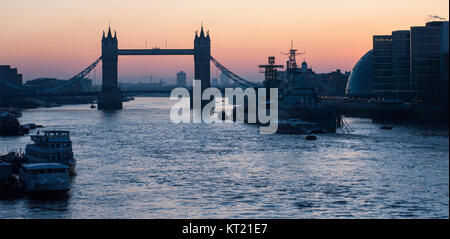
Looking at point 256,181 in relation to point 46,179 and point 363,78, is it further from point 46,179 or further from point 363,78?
point 363,78

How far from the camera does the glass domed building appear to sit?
353 ft

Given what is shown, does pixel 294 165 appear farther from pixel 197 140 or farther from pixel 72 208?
pixel 197 140

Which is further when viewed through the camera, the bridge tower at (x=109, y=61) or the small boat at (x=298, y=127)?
the bridge tower at (x=109, y=61)

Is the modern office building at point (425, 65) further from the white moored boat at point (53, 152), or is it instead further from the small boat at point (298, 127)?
the white moored boat at point (53, 152)

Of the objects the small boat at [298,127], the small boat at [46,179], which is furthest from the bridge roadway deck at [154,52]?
the small boat at [46,179]

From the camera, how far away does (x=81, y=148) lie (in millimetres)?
41250

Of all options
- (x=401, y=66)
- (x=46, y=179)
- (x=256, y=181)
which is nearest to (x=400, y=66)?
(x=401, y=66)

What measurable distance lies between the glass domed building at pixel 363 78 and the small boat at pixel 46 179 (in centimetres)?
8847

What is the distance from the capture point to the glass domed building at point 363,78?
107456mm

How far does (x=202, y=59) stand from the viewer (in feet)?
550

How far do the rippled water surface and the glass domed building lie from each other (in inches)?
2575

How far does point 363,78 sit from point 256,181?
8815 cm

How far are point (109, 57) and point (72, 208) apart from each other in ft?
490
